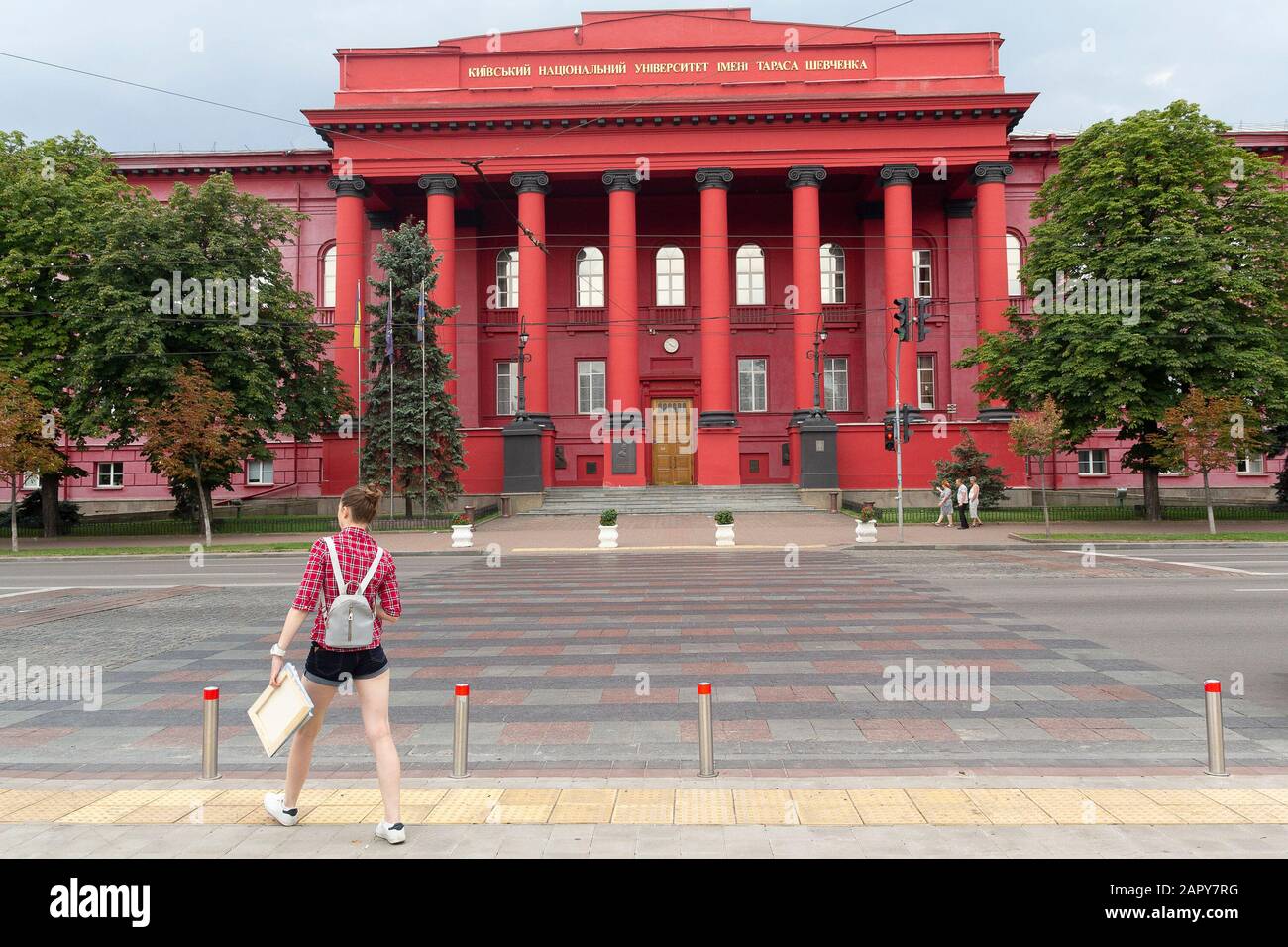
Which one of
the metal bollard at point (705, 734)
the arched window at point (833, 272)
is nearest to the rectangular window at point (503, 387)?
the arched window at point (833, 272)

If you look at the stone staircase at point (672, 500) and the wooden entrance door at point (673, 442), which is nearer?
the stone staircase at point (672, 500)

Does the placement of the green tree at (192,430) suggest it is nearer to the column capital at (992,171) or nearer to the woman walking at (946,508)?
the woman walking at (946,508)

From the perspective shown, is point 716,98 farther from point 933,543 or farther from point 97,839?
point 97,839

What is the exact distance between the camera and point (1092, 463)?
4178cm

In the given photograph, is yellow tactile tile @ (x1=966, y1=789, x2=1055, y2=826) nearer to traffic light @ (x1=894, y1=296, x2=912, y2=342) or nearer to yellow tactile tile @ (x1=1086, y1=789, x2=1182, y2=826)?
yellow tactile tile @ (x1=1086, y1=789, x2=1182, y2=826)

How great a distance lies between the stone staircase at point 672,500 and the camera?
3512 centimetres

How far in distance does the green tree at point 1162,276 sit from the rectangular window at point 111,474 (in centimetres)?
4088

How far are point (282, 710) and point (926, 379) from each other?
4187cm

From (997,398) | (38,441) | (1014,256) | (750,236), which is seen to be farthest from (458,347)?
(1014,256)

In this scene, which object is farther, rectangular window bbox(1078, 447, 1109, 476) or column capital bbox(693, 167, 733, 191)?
rectangular window bbox(1078, 447, 1109, 476)

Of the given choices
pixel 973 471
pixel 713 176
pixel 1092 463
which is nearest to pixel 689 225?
pixel 713 176

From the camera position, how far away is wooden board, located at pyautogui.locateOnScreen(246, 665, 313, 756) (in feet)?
15.3

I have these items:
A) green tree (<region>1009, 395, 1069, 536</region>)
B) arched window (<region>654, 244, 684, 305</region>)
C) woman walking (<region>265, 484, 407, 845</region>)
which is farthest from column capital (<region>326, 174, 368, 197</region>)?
woman walking (<region>265, 484, 407, 845</region>)

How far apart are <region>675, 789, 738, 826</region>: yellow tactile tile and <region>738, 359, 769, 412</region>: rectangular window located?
1513 inches
